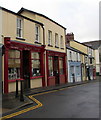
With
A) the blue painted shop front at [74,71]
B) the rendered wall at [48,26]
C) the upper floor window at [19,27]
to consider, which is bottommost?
the blue painted shop front at [74,71]

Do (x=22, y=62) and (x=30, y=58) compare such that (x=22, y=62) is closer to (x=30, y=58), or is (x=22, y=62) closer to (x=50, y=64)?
(x=30, y=58)

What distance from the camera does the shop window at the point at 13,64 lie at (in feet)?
43.4

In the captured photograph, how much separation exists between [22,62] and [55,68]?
6.91m

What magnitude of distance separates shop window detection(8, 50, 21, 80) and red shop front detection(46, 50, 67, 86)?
4.90 metres

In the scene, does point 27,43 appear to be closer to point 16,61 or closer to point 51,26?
point 16,61

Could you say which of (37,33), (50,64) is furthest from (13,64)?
(50,64)

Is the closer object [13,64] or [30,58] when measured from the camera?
[13,64]

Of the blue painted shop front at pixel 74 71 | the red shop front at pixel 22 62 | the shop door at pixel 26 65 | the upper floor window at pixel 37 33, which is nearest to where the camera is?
the red shop front at pixel 22 62

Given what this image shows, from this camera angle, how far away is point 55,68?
67.5ft

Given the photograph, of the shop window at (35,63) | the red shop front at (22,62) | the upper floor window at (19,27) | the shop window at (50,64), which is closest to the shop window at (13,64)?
the red shop front at (22,62)

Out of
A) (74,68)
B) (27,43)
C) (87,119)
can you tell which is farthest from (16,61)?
(74,68)

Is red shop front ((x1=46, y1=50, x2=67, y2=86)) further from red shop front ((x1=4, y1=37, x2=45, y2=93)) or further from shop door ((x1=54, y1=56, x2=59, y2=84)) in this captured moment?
red shop front ((x1=4, y1=37, x2=45, y2=93))

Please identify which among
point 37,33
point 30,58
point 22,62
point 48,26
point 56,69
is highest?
point 48,26

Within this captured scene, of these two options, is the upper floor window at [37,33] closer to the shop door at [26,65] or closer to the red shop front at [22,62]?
the red shop front at [22,62]
